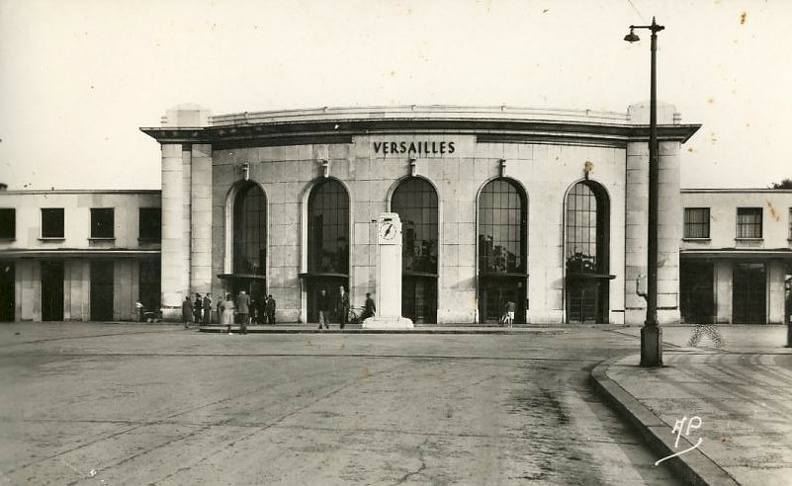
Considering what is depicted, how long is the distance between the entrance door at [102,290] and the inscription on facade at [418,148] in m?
17.7

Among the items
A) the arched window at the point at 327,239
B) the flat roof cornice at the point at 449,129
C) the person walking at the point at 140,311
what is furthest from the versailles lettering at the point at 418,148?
the person walking at the point at 140,311

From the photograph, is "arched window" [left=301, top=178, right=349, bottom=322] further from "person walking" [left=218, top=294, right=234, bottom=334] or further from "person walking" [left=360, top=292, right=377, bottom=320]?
"person walking" [left=218, top=294, right=234, bottom=334]

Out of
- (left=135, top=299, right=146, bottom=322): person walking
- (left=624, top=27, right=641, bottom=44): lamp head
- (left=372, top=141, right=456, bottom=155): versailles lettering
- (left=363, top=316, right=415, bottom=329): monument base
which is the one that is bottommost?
(left=135, top=299, right=146, bottom=322): person walking

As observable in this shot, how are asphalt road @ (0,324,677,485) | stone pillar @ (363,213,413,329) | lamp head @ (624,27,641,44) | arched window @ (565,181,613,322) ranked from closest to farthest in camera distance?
asphalt road @ (0,324,677,485) → lamp head @ (624,27,641,44) → stone pillar @ (363,213,413,329) → arched window @ (565,181,613,322)

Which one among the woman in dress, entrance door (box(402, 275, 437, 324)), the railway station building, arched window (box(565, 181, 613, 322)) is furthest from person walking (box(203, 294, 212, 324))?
arched window (box(565, 181, 613, 322))

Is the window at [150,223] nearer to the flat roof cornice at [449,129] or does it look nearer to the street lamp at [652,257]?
the flat roof cornice at [449,129]

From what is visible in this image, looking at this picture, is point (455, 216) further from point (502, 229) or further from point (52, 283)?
point (52, 283)

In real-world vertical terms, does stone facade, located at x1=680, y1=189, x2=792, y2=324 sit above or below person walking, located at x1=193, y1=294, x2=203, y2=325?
above

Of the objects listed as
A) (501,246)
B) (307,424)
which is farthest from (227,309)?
(307,424)

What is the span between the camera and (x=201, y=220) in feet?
142

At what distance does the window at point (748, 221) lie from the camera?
43969 millimetres

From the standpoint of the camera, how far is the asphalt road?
732cm

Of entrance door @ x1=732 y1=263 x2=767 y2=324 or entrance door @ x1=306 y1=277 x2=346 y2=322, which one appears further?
entrance door @ x1=732 y1=263 x2=767 y2=324

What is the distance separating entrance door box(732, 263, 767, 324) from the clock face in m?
21.8
